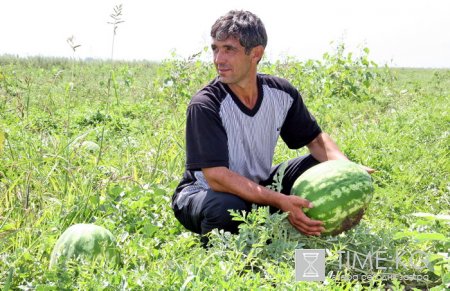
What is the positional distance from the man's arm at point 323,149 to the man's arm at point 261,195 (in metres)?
0.73

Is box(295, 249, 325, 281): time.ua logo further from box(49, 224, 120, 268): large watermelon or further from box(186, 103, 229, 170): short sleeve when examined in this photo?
box(49, 224, 120, 268): large watermelon

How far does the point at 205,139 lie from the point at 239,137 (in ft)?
1.06

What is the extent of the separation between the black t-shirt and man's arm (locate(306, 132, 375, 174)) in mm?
49

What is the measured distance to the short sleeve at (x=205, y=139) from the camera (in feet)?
11.6

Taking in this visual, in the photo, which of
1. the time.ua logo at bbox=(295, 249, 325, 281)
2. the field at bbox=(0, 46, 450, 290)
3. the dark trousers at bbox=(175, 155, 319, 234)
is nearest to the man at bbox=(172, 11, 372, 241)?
the dark trousers at bbox=(175, 155, 319, 234)

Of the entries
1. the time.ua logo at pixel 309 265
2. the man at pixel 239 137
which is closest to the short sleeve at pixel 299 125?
the man at pixel 239 137

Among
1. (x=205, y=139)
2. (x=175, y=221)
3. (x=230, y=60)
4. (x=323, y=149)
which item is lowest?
(x=175, y=221)

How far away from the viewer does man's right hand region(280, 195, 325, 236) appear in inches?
134

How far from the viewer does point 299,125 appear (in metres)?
4.16

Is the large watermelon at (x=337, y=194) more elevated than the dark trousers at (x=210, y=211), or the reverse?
the large watermelon at (x=337, y=194)

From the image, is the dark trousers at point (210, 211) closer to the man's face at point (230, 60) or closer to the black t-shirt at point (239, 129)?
the black t-shirt at point (239, 129)

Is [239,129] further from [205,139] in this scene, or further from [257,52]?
[257,52]

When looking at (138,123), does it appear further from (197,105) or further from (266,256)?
(266,256)

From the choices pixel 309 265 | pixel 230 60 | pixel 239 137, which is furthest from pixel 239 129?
pixel 309 265
